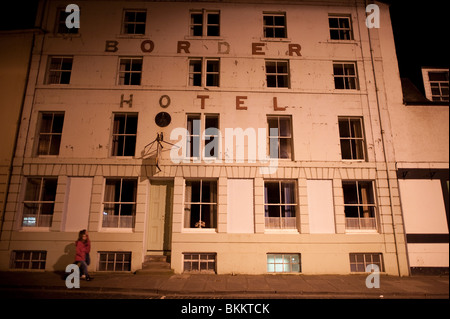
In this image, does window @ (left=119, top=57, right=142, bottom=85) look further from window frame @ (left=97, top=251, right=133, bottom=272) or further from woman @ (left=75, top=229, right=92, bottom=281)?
window frame @ (left=97, top=251, right=133, bottom=272)

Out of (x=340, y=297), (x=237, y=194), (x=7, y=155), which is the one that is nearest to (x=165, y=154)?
(x=237, y=194)

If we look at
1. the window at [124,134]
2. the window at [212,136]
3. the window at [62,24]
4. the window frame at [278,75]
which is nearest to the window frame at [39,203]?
the window at [124,134]

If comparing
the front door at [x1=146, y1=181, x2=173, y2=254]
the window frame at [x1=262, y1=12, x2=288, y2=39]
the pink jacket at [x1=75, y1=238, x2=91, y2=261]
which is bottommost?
the pink jacket at [x1=75, y1=238, x2=91, y2=261]

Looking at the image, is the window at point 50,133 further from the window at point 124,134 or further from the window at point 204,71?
the window at point 204,71

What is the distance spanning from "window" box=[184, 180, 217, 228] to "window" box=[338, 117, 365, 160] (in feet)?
21.7

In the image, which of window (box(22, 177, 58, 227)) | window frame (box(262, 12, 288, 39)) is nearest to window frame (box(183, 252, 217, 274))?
window (box(22, 177, 58, 227))

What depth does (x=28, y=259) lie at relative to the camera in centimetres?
1053

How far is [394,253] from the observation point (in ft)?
35.0

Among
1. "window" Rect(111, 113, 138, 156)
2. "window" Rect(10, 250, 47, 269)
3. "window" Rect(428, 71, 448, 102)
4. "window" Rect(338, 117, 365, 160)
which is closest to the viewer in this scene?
"window" Rect(10, 250, 47, 269)

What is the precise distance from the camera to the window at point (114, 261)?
10.6m

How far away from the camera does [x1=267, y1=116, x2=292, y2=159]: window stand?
11.8 meters

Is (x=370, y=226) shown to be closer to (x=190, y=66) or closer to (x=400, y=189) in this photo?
(x=400, y=189)

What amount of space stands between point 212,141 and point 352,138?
6.68 m

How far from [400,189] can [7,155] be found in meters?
18.1
